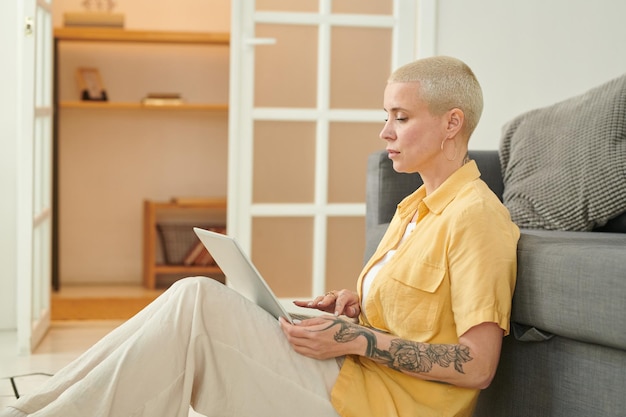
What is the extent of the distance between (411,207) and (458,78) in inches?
12.8

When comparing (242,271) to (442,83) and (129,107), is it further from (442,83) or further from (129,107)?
(129,107)

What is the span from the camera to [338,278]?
13.3ft

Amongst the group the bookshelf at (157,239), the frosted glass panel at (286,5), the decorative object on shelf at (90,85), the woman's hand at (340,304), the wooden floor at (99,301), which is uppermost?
the frosted glass panel at (286,5)

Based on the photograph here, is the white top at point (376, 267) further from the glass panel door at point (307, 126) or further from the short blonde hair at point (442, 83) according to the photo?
the glass panel door at point (307, 126)

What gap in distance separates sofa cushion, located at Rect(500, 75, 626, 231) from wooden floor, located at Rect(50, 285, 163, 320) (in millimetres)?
2405

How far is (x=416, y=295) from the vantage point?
1721mm

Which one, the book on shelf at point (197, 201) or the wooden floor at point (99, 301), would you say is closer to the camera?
the wooden floor at point (99, 301)

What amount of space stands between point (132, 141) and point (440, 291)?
440 centimetres

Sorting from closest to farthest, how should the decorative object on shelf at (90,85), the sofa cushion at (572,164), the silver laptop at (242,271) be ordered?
Result: the silver laptop at (242,271)
the sofa cushion at (572,164)
the decorative object on shelf at (90,85)

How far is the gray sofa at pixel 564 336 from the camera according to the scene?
1.60 metres

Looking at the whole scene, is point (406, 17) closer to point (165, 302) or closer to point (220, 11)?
point (220, 11)

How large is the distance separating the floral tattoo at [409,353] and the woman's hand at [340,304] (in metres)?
0.32

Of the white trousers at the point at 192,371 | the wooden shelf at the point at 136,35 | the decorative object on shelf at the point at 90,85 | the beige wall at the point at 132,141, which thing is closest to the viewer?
the white trousers at the point at 192,371

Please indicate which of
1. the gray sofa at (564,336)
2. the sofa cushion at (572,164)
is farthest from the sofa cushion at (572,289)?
the sofa cushion at (572,164)
